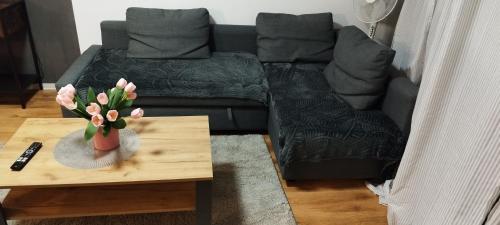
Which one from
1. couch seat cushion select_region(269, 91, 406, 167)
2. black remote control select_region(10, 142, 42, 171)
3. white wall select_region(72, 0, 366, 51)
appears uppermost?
white wall select_region(72, 0, 366, 51)

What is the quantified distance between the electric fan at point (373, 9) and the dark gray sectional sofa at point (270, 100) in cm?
49

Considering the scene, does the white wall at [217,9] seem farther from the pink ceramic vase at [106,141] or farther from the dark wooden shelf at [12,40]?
the pink ceramic vase at [106,141]

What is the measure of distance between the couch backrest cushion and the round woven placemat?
1275 millimetres

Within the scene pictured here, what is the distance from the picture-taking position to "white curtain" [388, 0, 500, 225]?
4.25 ft

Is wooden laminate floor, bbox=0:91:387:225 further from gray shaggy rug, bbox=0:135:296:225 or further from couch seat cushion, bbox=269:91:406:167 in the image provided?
couch seat cushion, bbox=269:91:406:167

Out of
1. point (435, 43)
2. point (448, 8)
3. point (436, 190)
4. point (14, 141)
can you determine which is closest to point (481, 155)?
point (436, 190)

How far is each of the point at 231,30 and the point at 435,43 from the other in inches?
63.3

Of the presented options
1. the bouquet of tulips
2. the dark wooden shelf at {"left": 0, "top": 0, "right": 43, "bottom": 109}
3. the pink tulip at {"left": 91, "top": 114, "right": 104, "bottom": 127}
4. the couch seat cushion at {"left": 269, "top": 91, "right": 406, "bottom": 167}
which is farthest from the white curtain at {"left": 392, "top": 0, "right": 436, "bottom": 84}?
the dark wooden shelf at {"left": 0, "top": 0, "right": 43, "bottom": 109}

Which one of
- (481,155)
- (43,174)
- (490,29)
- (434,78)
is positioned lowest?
(43,174)

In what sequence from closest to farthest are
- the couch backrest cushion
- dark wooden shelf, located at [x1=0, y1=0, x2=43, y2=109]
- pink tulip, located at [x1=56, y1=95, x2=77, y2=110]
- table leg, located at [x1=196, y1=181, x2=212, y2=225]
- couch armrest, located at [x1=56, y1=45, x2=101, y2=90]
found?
pink tulip, located at [x1=56, y1=95, x2=77, y2=110] < table leg, located at [x1=196, y1=181, x2=212, y2=225] < couch armrest, located at [x1=56, y1=45, x2=101, y2=90] < dark wooden shelf, located at [x1=0, y1=0, x2=43, y2=109] < the couch backrest cushion

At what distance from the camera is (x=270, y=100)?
2.33 meters

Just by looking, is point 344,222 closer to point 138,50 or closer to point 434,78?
point 434,78

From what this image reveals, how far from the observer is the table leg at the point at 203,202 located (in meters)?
1.52

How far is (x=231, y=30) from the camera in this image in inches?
112
